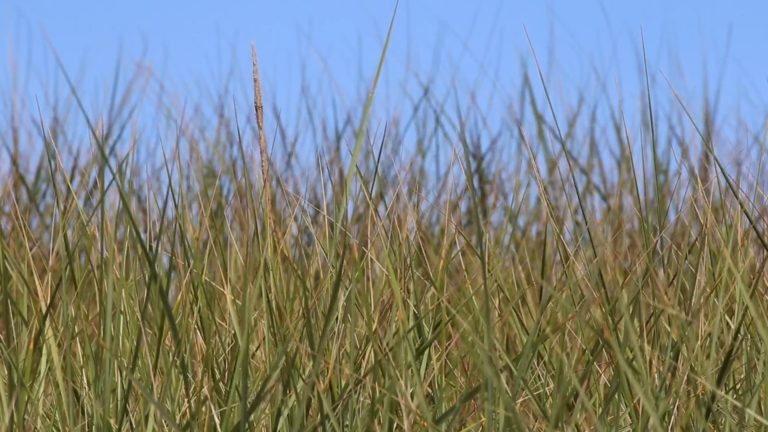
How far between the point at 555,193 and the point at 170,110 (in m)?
0.79

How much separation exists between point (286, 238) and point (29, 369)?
42 cm

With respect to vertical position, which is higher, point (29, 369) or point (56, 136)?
point (56, 136)

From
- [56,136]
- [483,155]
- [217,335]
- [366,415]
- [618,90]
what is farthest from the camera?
[483,155]

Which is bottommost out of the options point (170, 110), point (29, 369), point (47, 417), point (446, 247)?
point (47, 417)

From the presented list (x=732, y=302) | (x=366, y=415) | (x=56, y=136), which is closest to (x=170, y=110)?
(x=56, y=136)

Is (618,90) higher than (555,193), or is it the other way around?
(618,90)

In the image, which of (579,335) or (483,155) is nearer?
(579,335)

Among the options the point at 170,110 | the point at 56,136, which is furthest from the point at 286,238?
the point at 56,136

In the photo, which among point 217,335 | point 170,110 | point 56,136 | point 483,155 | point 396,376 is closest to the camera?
point 396,376

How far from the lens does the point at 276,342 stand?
1.53 metres

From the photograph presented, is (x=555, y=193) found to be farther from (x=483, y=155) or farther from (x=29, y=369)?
(x=29, y=369)

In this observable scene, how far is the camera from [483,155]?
2.97 meters

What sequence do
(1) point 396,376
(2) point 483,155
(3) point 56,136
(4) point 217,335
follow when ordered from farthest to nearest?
(2) point 483,155 → (3) point 56,136 → (4) point 217,335 → (1) point 396,376

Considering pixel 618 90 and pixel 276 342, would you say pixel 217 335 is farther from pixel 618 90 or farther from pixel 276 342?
pixel 618 90
